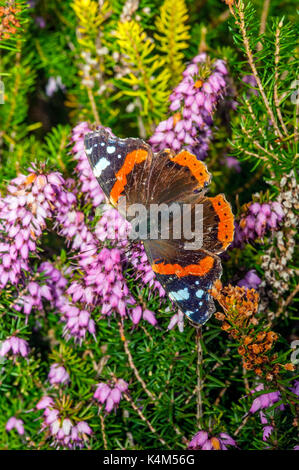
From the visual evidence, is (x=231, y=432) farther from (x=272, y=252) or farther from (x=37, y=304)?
(x=37, y=304)

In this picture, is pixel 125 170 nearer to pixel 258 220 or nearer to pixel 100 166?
pixel 100 166

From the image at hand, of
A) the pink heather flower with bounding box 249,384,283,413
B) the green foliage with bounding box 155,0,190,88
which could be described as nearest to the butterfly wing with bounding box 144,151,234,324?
the pink heather flower with bounding box 249,384,283,413

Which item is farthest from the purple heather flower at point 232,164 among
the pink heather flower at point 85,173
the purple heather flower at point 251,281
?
the pink heather flower at point 85,173

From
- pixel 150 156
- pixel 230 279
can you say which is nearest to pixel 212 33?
pixel 150 156

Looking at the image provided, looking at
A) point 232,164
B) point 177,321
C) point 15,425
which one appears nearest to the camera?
point 177,321

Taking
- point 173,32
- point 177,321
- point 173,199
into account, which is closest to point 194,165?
point 173,199

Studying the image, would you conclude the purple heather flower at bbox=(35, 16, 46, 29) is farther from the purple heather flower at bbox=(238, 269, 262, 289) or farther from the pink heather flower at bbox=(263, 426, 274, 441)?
the pink heather flower at bbox=(263, 426, 274, 441)

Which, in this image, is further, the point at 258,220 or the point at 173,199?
the point at 173,199

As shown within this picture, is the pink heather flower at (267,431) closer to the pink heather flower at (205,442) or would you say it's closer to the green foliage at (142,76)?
the pink heather flower at (205,442)
